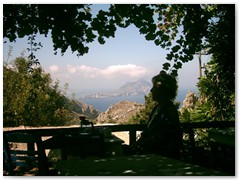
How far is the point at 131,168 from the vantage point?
260 cm

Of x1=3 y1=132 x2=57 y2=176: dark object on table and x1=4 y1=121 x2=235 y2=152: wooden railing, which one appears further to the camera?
x1=4 y1=121 x2=235 y2=152: wooden railing

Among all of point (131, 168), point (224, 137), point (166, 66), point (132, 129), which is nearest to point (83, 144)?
point (131, 168)

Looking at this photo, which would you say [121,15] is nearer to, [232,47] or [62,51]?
[62,51]

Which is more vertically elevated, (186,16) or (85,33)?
(186,16)

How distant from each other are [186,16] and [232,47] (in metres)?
1.75

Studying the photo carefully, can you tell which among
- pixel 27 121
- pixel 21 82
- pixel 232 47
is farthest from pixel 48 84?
pixel 232 47

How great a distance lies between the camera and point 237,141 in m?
4.18

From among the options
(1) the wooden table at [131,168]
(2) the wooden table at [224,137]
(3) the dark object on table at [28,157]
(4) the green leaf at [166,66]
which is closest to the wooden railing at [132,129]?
(2) the wooden table at [224,137]

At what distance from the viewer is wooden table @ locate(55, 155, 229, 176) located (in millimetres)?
2439

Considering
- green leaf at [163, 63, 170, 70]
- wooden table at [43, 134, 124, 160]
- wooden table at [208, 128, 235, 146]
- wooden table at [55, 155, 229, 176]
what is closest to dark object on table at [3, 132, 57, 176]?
wooden table at [43, 134, 124, 160]

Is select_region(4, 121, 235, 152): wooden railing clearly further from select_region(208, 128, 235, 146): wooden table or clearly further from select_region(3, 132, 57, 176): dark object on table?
select_region(3, 132, 57, 176): dark object on table

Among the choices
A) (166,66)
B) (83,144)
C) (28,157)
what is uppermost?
(166,66)

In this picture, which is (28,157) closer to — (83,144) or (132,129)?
(83,144)

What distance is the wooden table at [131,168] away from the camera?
2.44 meters
